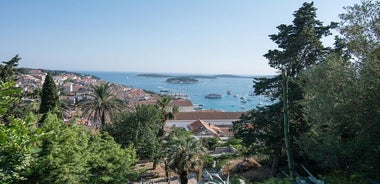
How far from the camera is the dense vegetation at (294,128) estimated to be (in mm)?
6405

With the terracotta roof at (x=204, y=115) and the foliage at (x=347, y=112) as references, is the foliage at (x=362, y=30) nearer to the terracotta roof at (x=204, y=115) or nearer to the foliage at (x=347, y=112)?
the foliage at (x=347, y=112)

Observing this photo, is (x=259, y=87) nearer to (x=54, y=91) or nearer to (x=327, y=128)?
(x=327, y=128)

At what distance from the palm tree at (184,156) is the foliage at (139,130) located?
8498mm

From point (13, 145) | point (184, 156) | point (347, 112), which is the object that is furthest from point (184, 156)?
point (13, 145)

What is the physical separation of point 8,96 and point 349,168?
8652 mm

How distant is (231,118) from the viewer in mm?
69625

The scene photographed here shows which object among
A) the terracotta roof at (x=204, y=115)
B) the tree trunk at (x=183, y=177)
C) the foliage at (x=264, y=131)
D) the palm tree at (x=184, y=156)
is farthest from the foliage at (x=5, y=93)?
the terracotta roof at (x=204, y=115)

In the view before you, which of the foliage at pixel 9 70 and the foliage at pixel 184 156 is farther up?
the foliage at pixel 9 70

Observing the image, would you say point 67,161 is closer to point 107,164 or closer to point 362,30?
point 107,164

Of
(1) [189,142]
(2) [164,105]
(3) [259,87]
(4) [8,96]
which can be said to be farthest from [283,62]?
(2) [164,105]

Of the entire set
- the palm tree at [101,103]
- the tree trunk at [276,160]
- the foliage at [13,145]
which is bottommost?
the tree trunk at [276,160]

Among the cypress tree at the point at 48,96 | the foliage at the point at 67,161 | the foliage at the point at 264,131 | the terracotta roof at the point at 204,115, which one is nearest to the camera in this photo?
the foliage at the point at 67,161

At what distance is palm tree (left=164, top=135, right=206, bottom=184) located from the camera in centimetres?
1655

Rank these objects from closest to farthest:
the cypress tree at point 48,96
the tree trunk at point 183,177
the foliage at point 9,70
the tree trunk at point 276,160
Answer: the tree trunk at point 183,177 < the tree trunk at point 276,160 < the foliage at point 9,70 < the cypress tree at point 48,96
